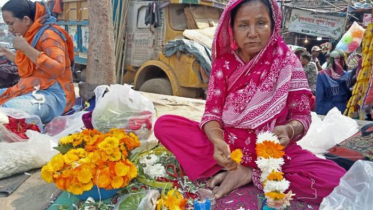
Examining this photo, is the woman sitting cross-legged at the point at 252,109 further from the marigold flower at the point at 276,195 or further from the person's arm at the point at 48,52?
the person's arm at the point at 48,52

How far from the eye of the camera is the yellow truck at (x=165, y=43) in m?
6.07

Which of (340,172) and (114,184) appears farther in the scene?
(340,172)

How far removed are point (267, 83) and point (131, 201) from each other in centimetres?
107

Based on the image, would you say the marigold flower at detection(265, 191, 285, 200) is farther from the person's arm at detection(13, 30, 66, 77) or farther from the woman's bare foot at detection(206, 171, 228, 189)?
the person's arm at detection(13, 30, 66, 77)

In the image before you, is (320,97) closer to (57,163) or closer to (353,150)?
(353,150)

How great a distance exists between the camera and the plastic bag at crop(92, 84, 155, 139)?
274cm

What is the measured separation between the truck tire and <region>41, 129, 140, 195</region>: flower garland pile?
4799 mm

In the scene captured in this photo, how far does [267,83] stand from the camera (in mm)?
1945

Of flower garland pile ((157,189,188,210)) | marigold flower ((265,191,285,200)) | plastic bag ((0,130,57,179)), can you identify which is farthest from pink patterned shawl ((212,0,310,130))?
plastic bag ((0,130,57,179))

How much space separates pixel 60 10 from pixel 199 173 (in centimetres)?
797

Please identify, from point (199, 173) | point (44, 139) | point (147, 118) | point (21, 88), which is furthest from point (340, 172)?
point (21, 88)

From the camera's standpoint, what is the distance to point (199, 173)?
2.09 meters

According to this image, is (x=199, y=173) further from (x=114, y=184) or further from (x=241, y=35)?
(x=241, y=35)

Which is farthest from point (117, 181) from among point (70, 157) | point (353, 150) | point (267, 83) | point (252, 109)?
point (353, 150)
